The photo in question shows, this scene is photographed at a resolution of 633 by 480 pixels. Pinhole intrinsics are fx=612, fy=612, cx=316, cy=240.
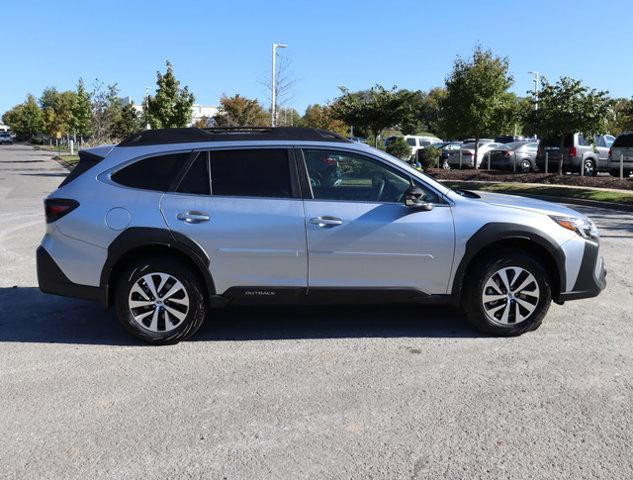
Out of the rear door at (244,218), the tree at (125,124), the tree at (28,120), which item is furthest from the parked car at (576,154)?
the tree at (28,120)

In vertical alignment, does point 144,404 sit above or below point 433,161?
below

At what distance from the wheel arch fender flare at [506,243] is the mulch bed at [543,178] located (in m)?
15.3

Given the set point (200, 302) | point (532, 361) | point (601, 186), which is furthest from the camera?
point (601, 186)

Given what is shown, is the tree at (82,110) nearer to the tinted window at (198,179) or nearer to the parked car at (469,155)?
the parked car at (469,155)

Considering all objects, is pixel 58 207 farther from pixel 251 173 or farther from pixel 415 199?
pixel 415 199

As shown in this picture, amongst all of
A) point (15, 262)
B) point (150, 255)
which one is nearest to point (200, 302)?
point (150, 255)

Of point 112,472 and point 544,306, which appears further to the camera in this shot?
point 544,306

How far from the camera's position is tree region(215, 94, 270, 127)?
42.7 metres

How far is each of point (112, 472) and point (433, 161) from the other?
26.2 m

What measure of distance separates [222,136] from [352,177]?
3.81 ft

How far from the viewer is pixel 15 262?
8.21 meters

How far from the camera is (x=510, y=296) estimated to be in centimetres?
504

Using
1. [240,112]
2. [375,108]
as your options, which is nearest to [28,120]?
[240,112]

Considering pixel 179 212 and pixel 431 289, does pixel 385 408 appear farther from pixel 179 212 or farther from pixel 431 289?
pixel 179 212
